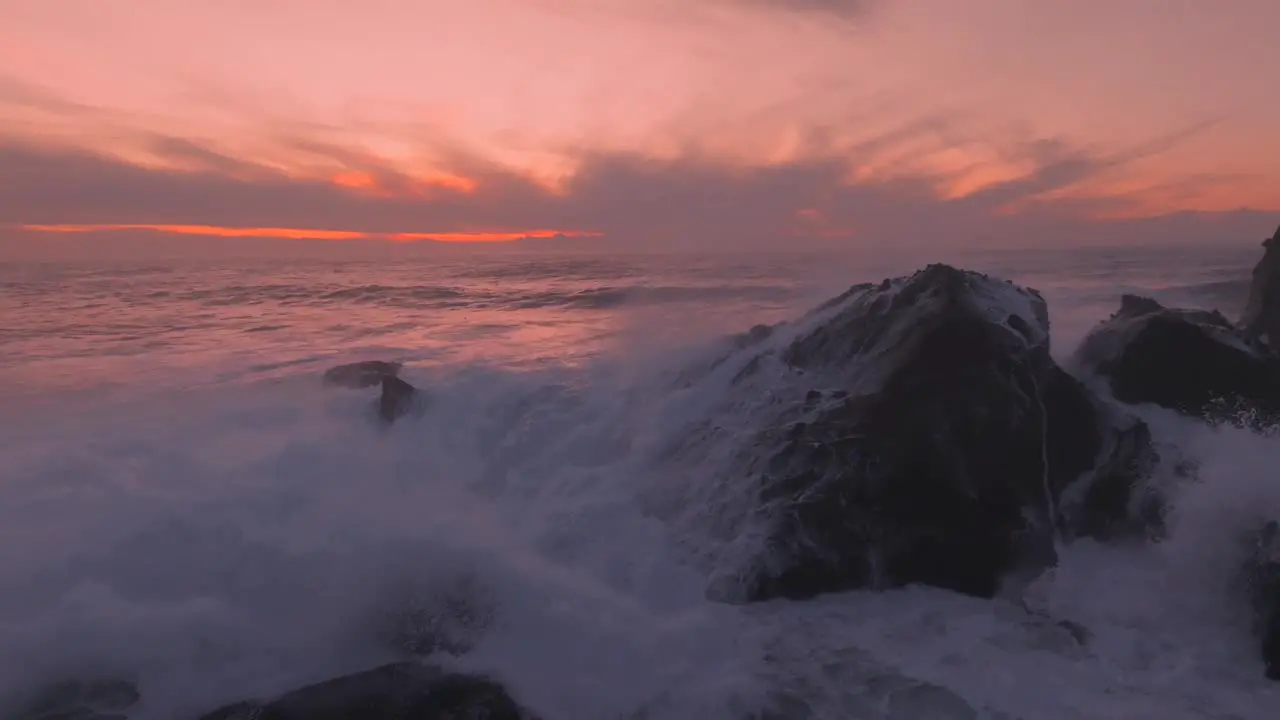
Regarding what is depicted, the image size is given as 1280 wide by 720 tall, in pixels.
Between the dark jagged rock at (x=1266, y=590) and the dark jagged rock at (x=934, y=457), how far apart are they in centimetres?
108

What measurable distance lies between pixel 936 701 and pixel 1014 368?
3333 millimetres

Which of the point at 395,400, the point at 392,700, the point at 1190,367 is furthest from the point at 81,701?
the point at 1190,367

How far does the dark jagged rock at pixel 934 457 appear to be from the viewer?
5.75 m

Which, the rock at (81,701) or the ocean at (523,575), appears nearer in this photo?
the rock at (81,701)

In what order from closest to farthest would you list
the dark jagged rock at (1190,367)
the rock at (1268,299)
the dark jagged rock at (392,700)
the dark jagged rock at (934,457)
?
the dark jagged rock at (392,700)
the dark jagged rock at (934,457)
the dark jagged rock at (1190,367)
the rock at (1268,299)

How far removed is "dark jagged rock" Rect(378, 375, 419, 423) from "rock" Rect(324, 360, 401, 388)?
5.29 feet

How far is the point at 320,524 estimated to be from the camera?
7.24m

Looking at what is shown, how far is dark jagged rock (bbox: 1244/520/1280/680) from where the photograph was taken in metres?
4.68

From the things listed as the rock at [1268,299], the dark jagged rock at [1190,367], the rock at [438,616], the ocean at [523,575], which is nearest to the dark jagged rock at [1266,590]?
the ocean at [523,575]

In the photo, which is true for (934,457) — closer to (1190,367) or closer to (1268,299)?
(1190,367)

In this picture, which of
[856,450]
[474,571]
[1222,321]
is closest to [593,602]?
[474,571]

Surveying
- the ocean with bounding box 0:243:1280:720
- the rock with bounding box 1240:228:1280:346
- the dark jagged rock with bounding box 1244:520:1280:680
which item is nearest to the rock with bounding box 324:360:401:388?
the ocean with bounding box 0:243:1280:720

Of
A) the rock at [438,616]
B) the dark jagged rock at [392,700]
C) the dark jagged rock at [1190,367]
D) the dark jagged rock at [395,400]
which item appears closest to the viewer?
the dark jagged rock at [392,700]

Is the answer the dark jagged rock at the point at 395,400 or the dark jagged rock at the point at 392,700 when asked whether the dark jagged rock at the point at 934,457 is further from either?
the dark jagged rock at the point at 395,400
